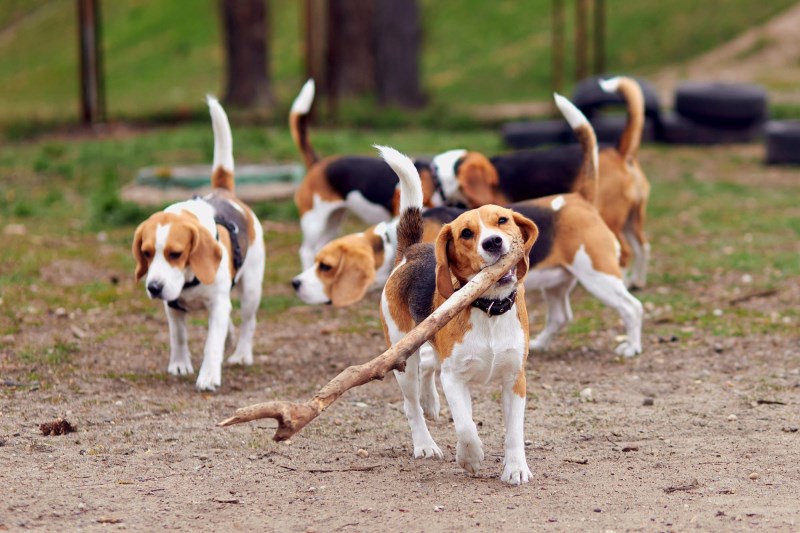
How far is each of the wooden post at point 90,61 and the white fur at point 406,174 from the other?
12377mm

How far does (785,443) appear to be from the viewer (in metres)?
5.42

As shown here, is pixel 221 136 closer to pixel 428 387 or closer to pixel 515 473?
pixel 428 387

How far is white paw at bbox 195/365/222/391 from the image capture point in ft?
21.5

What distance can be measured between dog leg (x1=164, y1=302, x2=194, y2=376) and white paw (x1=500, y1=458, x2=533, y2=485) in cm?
261

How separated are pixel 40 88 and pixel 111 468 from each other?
31.2m

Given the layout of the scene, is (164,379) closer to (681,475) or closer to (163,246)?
(163,246)

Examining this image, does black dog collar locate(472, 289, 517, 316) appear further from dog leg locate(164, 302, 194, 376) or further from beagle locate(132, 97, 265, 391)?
dog leg locate(164, 302, 194, 376)

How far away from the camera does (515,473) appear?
4.94 metres

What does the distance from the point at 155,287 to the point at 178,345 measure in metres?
0.79

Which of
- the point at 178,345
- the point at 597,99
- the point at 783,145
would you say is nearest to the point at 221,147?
the point at 178,345

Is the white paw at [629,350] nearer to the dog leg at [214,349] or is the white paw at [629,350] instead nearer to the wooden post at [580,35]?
the dog leg at [214,349]

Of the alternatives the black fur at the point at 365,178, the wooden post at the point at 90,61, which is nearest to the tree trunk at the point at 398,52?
the wooden post at the point at 90,61

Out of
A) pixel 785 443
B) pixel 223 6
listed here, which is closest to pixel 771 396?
pixel 785 443

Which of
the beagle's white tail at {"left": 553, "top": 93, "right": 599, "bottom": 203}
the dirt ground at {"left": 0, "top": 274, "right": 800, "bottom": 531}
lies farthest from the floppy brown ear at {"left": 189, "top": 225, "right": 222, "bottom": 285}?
the beagle's white tail at {"left": 553, "top": 93, "right": 599, "bottom": 203}
